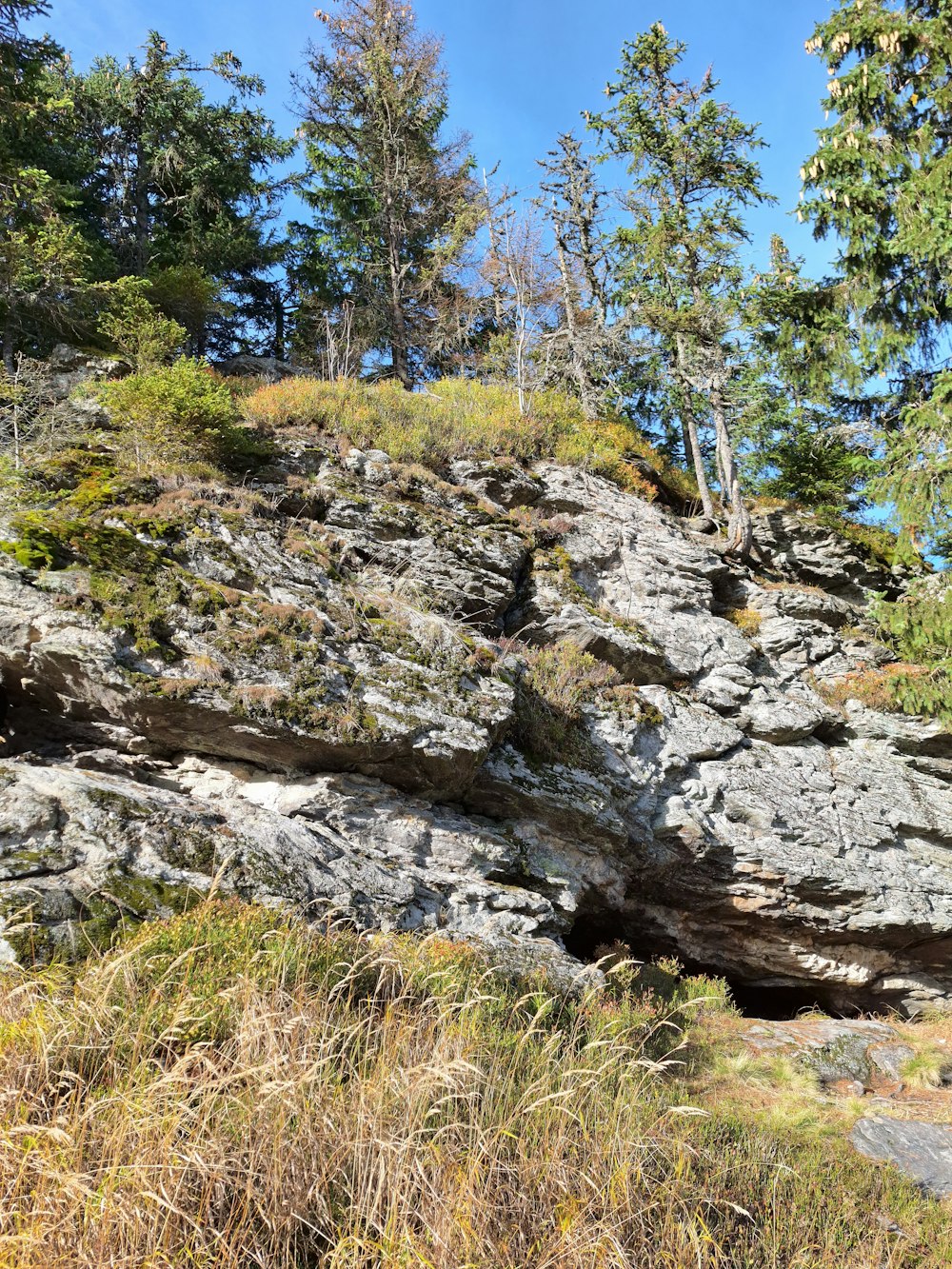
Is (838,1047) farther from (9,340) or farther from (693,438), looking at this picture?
(9,340)

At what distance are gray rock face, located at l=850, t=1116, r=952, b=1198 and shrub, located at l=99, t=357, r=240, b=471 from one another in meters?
11.2

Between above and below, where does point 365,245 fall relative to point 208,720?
above

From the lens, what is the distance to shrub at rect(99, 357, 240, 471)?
10.0m

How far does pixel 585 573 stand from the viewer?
531 inches

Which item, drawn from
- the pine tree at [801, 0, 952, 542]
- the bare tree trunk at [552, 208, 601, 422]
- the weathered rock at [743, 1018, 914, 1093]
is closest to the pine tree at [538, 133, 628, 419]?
the bare tree trunk at [552, 208, 601, 422]

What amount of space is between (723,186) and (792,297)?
7174 millimetres

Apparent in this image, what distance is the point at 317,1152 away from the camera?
3.04 meters

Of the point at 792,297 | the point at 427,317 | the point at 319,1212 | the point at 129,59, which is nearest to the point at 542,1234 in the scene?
the point at 319,1212

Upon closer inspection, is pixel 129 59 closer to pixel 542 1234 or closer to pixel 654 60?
pixel 654 60

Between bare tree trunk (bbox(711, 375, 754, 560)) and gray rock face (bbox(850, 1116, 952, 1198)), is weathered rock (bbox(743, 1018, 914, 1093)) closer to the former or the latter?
gray rock face (bbox(850, 1116, 952, 1198))

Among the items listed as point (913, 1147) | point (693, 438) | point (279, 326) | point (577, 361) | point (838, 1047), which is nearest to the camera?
point (913, 1147)

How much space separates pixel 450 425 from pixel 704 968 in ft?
37.2

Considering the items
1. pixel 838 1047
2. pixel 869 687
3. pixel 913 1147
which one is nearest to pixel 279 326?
pixel 869 687

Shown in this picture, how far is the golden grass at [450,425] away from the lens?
44.1ft
